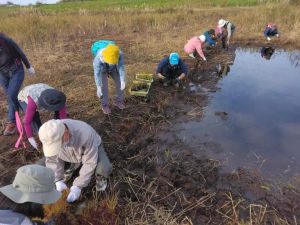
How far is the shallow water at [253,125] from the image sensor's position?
14.9 ft

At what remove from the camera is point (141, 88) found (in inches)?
257

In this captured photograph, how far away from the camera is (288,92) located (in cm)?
698

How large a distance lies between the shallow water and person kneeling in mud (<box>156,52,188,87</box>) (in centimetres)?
88

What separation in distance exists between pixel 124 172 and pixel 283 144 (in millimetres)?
2574

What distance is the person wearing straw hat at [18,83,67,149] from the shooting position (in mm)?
3582

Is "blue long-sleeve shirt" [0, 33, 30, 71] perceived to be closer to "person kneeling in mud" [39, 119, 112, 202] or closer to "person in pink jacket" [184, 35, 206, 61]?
"person kneeling in mud" [39, 119, 112, 202]

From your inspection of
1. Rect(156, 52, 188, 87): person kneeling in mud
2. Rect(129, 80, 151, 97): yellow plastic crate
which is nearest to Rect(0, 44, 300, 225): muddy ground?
Rect(129, 80, 151, 97): yellow plastic crate

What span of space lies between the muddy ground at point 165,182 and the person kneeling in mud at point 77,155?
0.28 meters

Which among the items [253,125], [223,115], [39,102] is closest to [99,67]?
[39,102]

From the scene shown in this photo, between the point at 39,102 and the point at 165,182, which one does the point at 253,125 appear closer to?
the point at 165,182

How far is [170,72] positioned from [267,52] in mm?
5103

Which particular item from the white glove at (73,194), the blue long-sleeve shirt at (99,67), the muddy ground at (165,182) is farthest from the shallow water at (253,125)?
the white glove at (73,194)

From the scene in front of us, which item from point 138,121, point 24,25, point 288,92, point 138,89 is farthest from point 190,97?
point 24,25

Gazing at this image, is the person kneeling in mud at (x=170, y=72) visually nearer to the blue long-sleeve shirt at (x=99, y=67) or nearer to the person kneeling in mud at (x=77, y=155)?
the blue long-sleeve shirt at (x=99, y=67)
